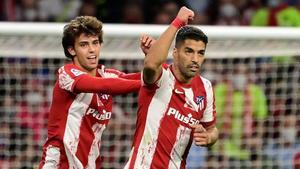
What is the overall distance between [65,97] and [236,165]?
125 inches

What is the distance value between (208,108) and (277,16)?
4.83m

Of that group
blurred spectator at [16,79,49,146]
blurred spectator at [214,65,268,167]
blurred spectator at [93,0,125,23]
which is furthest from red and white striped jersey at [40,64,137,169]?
blurred spectator at [93,0,125,23]

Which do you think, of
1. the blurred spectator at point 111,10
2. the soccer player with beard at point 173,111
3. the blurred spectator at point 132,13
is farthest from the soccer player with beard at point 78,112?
the blurred spectator at point 111,10

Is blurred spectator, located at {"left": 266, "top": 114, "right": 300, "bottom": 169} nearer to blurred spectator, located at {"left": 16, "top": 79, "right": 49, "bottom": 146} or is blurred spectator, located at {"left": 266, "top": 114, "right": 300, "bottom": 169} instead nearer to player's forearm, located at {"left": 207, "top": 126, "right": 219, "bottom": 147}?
blurred spectator, located at {"left": 16, "top": 79, "right": 49, "bottom": 146}

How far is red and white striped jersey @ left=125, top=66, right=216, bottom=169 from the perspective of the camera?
20.4ft

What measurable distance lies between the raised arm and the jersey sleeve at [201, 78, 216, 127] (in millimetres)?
535

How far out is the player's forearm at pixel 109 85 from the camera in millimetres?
6191

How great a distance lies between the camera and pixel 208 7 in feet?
39.4

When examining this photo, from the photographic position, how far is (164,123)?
6.22 metres

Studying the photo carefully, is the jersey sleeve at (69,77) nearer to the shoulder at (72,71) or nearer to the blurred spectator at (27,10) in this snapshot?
the shoulder at (72,71)

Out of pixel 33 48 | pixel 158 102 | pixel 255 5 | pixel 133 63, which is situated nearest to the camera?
pixel 158 102

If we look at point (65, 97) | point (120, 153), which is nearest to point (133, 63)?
point (120, 153)

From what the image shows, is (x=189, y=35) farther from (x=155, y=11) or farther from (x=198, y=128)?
(x=155, y=11)

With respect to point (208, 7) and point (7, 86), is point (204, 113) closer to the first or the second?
point (7, 86)
